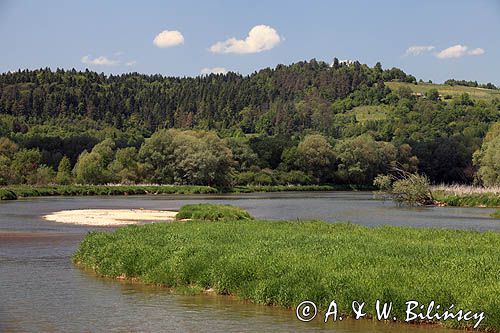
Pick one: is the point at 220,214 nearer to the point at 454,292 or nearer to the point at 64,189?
the point at 454,292

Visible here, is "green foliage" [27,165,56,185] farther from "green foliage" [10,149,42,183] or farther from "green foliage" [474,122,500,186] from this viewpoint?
"green foliage" [474,122,500,186]

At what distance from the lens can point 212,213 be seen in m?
53.2

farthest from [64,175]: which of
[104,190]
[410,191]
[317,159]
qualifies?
[410,191]

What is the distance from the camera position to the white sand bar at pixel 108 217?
183 feet

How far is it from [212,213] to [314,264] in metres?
29.0

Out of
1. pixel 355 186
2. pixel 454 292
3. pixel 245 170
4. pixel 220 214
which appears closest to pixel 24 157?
pixel 245 170

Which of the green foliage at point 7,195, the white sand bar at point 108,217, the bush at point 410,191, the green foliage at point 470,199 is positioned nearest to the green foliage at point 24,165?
the green foliage at point 7,195

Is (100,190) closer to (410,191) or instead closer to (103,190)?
(103,190)

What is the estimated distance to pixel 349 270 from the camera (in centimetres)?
2359

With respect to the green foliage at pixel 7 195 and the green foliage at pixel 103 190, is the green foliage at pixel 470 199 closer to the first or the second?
the green foliage at pixel 103 190

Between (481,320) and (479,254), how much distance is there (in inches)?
320

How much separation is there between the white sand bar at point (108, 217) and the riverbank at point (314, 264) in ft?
64.9

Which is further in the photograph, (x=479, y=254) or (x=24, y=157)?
(x=24, y=157)

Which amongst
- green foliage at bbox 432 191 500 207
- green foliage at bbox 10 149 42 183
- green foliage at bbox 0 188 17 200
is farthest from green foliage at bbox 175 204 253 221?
green foliage at bbox 10 149 42 183
